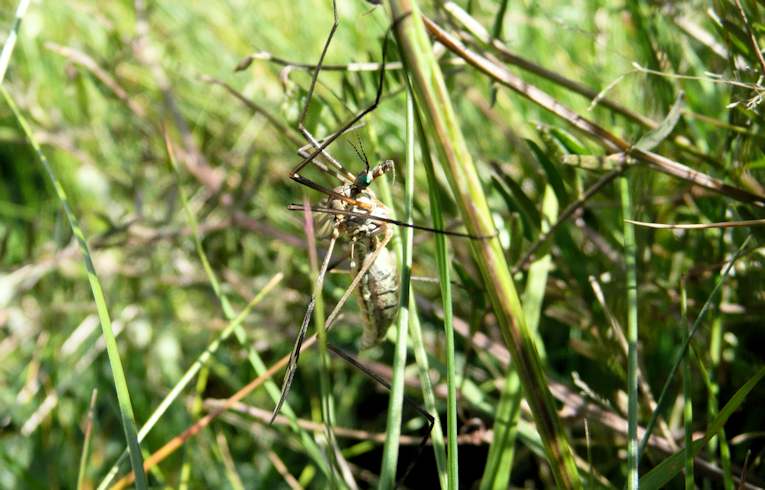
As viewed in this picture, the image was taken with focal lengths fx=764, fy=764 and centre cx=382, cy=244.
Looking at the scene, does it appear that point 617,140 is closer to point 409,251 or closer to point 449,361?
point 409,251

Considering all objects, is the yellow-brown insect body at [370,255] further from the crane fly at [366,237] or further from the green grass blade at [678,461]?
the green grass blade at [678,461]

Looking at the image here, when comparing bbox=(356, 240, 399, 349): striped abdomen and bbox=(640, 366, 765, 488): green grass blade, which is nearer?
bbox=(640, 366, 765, 488): green grass blade

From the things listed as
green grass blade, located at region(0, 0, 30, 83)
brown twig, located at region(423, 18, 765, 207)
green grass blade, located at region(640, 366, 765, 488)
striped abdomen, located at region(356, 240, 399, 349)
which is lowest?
green grass blade, located at region(640, 366, 765, 488)

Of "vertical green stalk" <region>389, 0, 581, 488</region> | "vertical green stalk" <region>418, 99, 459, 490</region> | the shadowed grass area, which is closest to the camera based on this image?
"vertical green stalk" <region>389, 0, 581, 488</region>

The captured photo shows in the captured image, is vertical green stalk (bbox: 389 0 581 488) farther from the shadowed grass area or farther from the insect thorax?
the insect thorax

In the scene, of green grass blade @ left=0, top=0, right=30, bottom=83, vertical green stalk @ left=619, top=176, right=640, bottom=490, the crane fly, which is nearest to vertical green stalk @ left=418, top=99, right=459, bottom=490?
vertical green stalk @ left=619, top=176, right=640, bottom=490

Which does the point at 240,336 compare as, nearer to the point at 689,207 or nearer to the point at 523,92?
the point at 523,92

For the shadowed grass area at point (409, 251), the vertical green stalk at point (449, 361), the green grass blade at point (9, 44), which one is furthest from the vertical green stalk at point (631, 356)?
the green grass blade at point (9, 44)
